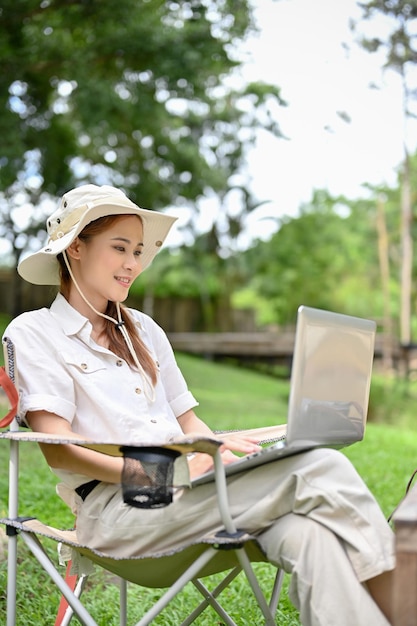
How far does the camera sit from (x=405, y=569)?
4.41 feet

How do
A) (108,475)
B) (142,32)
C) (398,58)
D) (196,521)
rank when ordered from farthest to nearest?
(142,32), (398,58), (108,475), (196,521)

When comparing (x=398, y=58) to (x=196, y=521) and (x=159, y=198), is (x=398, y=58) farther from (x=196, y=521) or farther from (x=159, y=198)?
(x=196, y=521)

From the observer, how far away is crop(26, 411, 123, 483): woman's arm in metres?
1.81

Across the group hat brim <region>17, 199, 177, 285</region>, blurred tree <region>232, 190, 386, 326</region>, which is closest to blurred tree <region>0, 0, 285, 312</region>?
blurred tree <region>232, 190, 386, 326</region>

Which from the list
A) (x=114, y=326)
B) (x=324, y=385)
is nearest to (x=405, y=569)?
(x=324, y=385)

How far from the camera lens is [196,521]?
1700 millimetres

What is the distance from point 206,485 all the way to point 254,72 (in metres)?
17.6

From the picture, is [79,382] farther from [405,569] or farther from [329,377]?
[405,569]

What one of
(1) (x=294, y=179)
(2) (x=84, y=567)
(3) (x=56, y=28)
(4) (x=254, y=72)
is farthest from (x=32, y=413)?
(1) (x=294, y=179)

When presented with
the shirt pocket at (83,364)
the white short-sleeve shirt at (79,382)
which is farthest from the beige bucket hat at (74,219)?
the shirt pocket at (83,364)

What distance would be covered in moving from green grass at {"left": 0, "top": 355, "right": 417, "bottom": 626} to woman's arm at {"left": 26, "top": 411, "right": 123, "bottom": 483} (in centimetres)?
114

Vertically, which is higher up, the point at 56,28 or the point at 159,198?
the point at 56,28

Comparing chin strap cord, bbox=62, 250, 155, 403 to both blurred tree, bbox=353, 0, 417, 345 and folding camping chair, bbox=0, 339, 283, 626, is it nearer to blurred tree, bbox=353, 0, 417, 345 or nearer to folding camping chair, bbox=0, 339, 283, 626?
folding camping chair, bbox=0, 339, 283, 626

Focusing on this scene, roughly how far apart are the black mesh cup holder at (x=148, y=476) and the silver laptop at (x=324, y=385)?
0.07 meters
